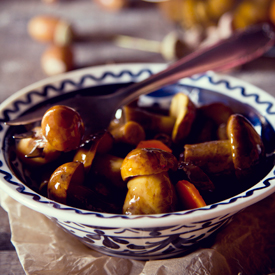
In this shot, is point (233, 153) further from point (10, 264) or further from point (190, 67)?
point (10, 264)

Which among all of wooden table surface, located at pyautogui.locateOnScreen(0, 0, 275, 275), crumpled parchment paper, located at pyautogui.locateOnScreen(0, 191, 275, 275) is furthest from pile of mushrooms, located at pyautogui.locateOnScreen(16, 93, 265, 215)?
wooden table surface, located at pyautogui.locateOnScreen(0, 0, 275, 275)

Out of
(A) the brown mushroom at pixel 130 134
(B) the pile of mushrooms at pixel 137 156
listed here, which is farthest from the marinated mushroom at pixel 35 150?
(A) the brown mushroom at pixel 130 134

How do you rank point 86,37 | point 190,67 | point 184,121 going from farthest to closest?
1. point 86,37
2. point 190,67
3. point 184,121

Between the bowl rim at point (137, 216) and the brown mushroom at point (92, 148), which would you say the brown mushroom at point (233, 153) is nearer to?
the bowl rim at point (137, 216)

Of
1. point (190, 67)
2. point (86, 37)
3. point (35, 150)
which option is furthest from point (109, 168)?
point (86, 37)

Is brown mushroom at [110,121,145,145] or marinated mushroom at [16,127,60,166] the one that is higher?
brown mushroom at [110,121,145,145]

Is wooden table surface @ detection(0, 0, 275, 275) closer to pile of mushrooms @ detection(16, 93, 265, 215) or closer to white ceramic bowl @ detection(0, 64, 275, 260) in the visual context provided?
white ceramic bowl @ detection(0, 64, 275, 260)

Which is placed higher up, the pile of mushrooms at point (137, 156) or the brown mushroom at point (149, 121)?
the brown mushroom at point (149, 121)
